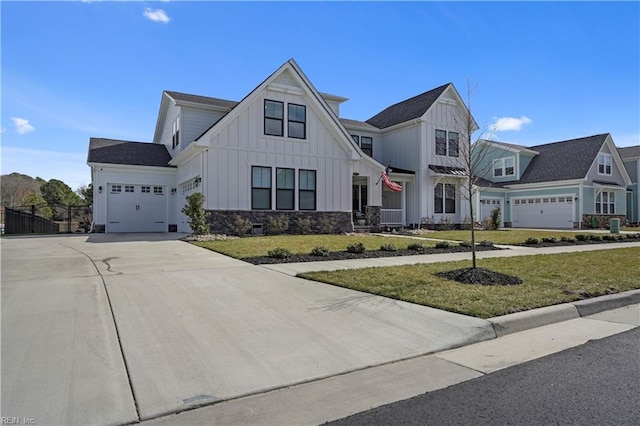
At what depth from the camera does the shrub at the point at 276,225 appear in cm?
1827

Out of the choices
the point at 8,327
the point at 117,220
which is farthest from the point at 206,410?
the point at 117,220

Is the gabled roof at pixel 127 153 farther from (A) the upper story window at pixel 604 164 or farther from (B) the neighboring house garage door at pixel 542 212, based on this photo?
(A) the upper story window at pixel 604 164

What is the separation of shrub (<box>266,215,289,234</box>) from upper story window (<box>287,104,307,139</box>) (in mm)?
4106

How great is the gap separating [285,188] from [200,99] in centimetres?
780

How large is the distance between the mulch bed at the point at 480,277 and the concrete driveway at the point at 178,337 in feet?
7.51

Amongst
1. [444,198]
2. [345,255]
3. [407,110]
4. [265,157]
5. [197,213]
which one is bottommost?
[345,255]

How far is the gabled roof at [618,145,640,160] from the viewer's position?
36.3 m

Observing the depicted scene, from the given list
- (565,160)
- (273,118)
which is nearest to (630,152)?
(565,160)

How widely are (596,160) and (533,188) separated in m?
4.89

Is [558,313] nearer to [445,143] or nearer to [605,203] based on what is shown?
[445,143]

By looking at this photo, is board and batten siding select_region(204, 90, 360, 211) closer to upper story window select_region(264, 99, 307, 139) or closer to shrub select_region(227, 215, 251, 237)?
upper story window select_region(264, 99, 307, 139)

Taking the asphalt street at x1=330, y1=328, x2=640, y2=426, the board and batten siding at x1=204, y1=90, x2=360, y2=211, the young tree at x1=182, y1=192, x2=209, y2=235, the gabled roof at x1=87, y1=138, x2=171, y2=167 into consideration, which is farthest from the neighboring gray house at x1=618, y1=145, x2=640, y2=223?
the asphalt street at x1=330, y1=328, x2=640, y2=426

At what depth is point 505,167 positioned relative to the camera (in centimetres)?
3472

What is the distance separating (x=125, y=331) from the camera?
4.57 meters
